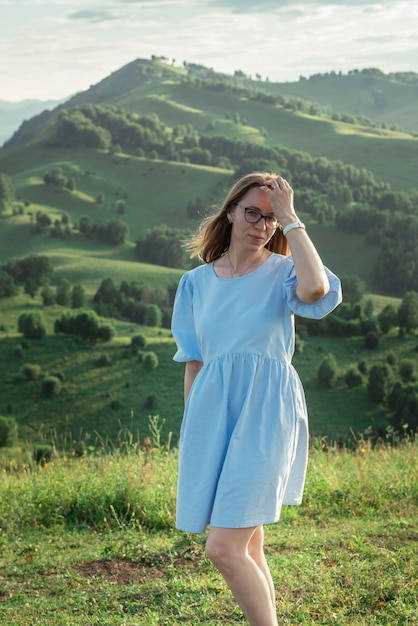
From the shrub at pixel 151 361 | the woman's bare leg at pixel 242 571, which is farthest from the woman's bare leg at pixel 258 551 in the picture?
the shrub at pixel 151 361

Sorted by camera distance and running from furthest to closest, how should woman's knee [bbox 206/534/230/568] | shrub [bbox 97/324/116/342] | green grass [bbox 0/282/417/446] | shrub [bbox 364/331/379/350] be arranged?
1. shrub [bbox 97/324/116/342]
2. shrub [bbox 364/331/379/350]
3. green grass [bbox 0/282/417/446]
4. woman's knee [bbox 206/534/230/568]

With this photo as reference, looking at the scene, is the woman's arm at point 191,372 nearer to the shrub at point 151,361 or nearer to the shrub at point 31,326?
the shrub at point 151,361

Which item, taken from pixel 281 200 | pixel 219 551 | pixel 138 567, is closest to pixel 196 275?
pixel 281 200

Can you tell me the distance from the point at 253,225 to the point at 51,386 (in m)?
54.0

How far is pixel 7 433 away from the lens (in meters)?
47.9

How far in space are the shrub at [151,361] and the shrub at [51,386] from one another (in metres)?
6.59

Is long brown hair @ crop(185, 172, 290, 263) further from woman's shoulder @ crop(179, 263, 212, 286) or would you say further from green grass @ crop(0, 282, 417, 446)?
green grass @ crop(0, 282, 417, 446)

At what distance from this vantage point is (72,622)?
11.6 feet

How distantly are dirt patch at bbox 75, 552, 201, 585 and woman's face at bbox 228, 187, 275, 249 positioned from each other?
2.14 m

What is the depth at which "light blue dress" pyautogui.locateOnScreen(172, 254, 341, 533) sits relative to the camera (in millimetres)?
2596

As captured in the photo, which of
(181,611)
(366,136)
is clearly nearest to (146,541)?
(181,611)

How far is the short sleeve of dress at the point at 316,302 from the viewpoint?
2.66 meters

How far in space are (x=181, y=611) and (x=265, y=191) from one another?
6.65 feet

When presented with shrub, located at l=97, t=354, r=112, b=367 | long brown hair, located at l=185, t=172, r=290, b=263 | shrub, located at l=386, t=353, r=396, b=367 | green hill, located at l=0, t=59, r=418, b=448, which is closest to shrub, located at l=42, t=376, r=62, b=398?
green hill, located at l=0, t=59, r=418, b=448
